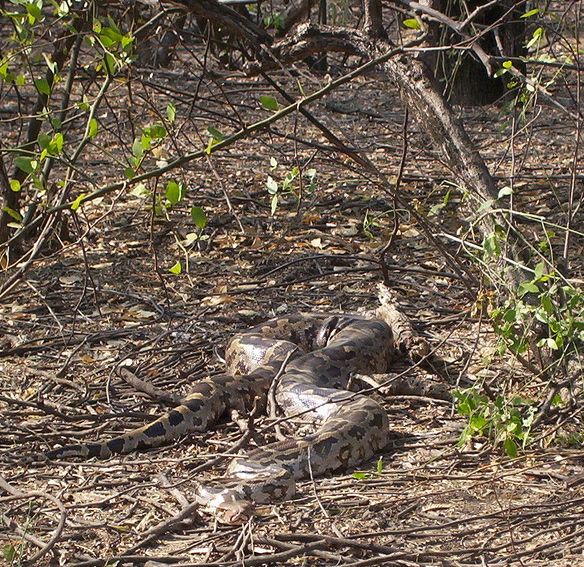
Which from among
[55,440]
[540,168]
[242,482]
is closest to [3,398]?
[55,440]

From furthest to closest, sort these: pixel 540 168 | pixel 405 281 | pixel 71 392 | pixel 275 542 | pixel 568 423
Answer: pixel 540 168 → pixel 405 281 → pixel 71 392 → pixel 568 423 → pixel 275 542

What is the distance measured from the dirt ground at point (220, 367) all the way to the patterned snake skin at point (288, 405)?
104 mm

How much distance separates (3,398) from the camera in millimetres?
6207

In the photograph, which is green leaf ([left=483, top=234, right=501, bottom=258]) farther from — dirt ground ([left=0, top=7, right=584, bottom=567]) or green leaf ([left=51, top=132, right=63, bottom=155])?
green leaf ([left=51, top=132, right=63, bottom=155])

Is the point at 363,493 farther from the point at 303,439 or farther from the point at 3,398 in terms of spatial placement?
the point at 3,398

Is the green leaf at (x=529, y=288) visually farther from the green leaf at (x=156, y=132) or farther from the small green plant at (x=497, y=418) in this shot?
the green leaf at (x=156, y=132)

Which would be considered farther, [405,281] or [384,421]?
[405,281]

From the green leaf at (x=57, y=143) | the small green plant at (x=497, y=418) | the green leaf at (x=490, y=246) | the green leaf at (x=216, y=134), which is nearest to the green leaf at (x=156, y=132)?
the green leaf at (x=216, y=134)

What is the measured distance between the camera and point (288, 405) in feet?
21.1

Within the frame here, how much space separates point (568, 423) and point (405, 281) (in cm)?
281

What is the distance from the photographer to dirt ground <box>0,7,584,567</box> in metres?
4.62

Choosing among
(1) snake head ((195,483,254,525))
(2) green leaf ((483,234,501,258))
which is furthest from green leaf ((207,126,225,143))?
(1) snake head ((195,483,254,525))

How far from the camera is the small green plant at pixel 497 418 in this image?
5.07 meters

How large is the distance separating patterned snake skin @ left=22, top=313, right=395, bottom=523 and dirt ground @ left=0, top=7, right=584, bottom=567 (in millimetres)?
104
